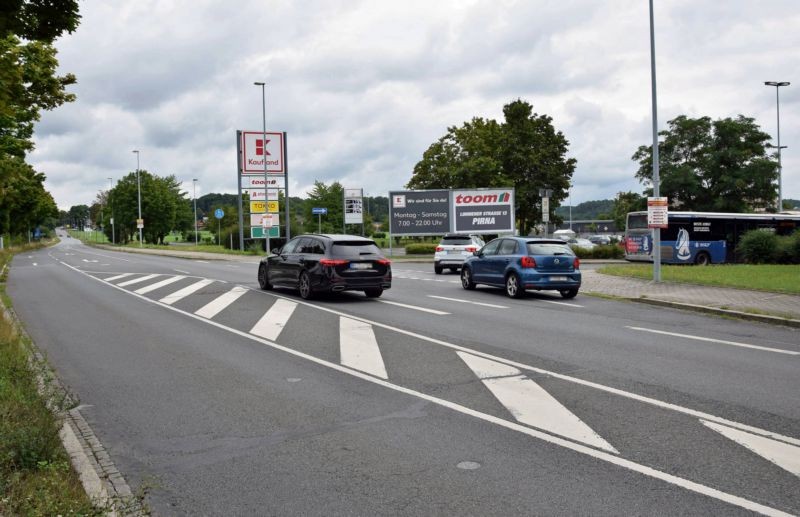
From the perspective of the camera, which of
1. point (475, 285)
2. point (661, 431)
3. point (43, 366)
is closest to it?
point (661, 431)

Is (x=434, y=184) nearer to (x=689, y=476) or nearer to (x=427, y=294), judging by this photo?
(x=427, y=294)

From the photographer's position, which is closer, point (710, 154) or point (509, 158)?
point (710, 154)

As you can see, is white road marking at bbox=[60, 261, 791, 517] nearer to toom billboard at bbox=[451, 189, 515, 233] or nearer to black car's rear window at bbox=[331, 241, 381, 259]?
black car's rear window at bbox=[331, 241, 381, 259]

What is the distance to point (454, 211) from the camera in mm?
41969

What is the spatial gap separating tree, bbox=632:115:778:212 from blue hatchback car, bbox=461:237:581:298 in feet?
126

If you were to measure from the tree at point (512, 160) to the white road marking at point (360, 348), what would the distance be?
47.5m

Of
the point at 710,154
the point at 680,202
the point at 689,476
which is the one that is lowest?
the point at 689,476

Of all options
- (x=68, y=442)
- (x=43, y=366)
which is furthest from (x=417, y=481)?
(x=43, y=366)

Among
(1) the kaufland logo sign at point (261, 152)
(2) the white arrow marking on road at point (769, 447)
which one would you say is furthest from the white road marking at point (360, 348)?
(1) the kaufland logo sign at point (261, 152)

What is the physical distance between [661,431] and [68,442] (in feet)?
15.1

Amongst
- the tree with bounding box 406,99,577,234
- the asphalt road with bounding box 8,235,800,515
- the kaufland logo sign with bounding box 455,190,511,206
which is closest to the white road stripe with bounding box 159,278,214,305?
the asphalt road with bounding box 8,235,800,515

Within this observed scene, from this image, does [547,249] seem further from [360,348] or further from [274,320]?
[360,348]

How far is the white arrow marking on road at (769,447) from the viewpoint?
4738mm

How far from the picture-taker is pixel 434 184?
203ft
